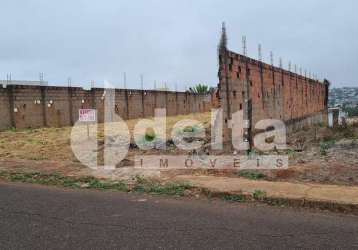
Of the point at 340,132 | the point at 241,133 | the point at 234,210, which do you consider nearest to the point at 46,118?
the point at 241,133

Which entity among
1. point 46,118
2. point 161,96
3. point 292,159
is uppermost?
point 161,96

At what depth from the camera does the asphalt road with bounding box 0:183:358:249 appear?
450 centimetres

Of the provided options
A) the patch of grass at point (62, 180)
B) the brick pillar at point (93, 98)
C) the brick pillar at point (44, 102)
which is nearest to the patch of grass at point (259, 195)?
the patch of grass at point (62, 180)

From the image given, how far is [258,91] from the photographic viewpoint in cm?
1473

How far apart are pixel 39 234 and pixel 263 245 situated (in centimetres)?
251

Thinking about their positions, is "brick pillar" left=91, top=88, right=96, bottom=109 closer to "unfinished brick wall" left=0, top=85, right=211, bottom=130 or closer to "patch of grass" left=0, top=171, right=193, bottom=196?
"unfinished brick wall" left=0, top=85, right=211, bottom=130

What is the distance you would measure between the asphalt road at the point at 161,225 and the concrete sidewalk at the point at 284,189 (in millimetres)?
393

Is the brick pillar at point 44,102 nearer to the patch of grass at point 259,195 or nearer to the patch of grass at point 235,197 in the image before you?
the patch of grass at point 235,197

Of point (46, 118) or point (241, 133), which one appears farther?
point (46, 118)

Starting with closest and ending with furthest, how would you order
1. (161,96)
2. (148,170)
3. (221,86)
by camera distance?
(148,170), (221,86), (161,96)

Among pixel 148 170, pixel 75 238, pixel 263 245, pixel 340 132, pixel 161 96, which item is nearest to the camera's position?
pixel 263 245

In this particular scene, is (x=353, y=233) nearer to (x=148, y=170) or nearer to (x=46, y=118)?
(x=148, y=170)

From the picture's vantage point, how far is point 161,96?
36625 mm

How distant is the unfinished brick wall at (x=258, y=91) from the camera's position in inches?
463
